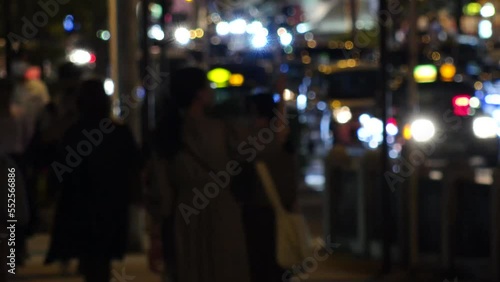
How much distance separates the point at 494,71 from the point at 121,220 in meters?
26.3

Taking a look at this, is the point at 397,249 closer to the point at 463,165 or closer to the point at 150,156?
the point at 463,165

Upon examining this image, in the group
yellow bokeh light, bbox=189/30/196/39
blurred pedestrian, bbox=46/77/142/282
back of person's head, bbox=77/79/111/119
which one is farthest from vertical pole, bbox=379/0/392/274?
yellow bokeh light, bbox=189/30/196/39

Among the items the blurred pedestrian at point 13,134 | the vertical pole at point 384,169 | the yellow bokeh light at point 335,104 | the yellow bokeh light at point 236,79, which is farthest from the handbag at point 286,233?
the yellow bokeh light at point 236,79

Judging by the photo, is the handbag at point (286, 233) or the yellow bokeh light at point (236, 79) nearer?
the handbag at point (286, 233)

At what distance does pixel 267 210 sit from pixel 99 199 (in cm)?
117

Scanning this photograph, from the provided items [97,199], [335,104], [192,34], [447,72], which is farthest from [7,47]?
[192,34]

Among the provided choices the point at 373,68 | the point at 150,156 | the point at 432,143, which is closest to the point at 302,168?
the point at 432,143

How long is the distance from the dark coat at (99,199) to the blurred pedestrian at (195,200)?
149cm

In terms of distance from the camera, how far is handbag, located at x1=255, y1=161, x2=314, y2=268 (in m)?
8.18

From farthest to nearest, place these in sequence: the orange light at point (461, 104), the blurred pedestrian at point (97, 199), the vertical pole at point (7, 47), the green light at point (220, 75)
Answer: the green light at point (220, 75) → the orange light at point (461, 104) → the vertical pole at point (7, 47) → the blurred pedestrian at point (97, 199)

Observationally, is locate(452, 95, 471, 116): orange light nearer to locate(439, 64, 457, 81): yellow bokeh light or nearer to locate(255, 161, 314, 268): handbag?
locate(439, 64, 457, 81): yellow bokeh light

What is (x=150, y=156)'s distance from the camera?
23.9 feet

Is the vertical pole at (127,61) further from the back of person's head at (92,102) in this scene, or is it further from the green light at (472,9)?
the green light at (472,9)

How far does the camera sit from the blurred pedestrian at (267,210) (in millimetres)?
8398
